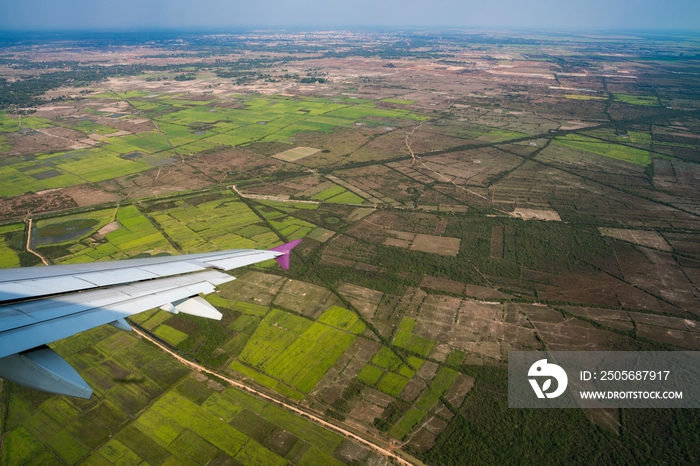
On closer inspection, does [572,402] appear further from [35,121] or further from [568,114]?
[35,121]

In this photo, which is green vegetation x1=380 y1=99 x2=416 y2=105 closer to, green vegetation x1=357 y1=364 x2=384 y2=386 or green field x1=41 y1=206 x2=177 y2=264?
green field x1=41 y1=206 x2=177 y2=264

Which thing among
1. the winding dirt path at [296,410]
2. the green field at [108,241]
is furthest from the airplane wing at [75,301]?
the green field at [108,241]

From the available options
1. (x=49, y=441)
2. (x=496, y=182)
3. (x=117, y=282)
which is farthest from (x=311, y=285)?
(x=496, y=182)

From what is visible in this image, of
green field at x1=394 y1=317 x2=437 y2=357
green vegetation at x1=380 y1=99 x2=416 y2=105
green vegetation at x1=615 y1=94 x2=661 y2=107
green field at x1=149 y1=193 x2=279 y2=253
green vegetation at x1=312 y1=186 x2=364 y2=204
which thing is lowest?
green field at x1=394 y1=317 x2=437 y2=357

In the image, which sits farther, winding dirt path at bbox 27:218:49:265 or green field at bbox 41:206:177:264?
green field at bbox 41:206:177:264

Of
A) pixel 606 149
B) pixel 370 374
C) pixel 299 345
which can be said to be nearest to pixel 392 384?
pixel 370 374

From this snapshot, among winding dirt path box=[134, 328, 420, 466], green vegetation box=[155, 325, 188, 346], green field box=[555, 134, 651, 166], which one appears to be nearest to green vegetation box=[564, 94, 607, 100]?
green field box=[555, 134, 651, 166]

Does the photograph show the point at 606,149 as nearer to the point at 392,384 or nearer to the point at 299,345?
the point at 392,384

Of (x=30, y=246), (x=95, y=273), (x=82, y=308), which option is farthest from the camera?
(x=30, y=246)
